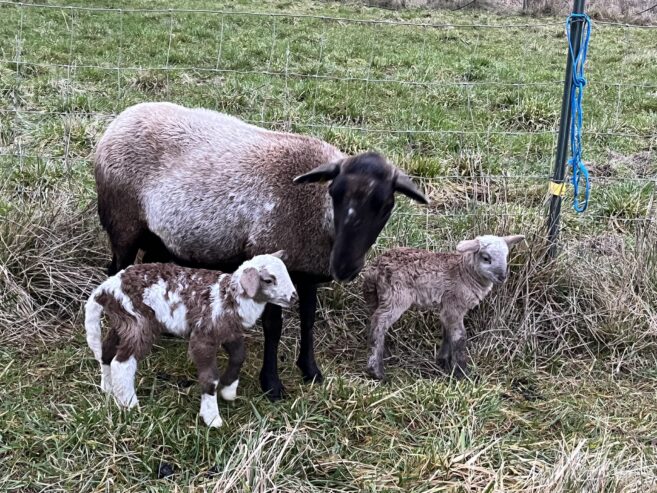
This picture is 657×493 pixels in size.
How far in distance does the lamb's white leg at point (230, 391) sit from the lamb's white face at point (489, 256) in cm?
154

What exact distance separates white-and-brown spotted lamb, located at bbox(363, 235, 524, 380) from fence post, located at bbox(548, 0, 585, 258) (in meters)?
0.60

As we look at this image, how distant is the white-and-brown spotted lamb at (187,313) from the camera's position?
3.55m

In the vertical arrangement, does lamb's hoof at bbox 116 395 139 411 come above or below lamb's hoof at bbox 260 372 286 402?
above

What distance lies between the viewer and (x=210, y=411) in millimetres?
3555

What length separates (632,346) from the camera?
4.44 meters

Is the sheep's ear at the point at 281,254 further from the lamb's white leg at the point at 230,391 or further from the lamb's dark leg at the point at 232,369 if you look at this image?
the lamb's white leg at the point at 230,391

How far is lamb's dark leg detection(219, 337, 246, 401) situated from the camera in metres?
3.67

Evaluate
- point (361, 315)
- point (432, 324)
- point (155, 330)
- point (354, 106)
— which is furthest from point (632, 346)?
point (354, 106)

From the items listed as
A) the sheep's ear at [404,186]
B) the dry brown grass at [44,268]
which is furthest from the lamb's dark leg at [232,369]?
the dry brown grass at [44,268]

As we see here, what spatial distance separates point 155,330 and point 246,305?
1.70 feet

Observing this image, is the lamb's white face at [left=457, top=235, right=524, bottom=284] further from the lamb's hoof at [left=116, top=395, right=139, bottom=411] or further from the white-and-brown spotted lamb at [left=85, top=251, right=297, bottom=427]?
the lamb's hoof at [left=116, top=395, right=139, bottom=411]

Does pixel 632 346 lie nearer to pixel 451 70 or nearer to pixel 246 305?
pixel 246 305

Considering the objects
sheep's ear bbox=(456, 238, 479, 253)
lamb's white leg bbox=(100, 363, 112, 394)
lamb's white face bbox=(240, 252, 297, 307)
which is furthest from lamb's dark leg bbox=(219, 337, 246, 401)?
sheep's ear bbox=(456, 238, 479, 253)

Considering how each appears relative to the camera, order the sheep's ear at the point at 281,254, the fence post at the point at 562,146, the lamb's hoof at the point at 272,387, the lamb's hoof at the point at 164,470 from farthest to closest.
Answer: the fence post at the point at 562,146 < the lamb's hoof at the point at 272,387 < the sheep's ear at the point at 281,254 < the lamb's hoof at the point at 164,470
